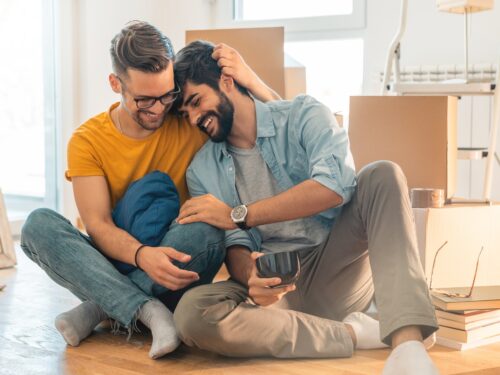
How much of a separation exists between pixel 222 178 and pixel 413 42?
238cm

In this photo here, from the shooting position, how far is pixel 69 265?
1.81 m

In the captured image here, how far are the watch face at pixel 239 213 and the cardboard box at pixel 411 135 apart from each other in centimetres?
98

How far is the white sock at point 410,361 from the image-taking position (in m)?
1.35

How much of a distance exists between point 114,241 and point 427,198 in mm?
904

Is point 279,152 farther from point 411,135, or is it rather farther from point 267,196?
point 411,135

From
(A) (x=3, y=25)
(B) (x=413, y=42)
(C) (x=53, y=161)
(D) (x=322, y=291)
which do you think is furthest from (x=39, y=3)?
(D) (x=322, y=291)

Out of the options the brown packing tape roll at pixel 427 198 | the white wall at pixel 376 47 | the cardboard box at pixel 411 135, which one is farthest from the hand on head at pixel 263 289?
the white wall at pixel 376 47

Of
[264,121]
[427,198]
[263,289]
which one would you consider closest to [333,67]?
[427,198]

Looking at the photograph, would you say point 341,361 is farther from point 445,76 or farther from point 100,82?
point 100,82

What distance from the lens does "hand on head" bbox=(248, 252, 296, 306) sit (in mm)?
1579

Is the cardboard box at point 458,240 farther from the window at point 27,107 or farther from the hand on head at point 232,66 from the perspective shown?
the window at point 27,107

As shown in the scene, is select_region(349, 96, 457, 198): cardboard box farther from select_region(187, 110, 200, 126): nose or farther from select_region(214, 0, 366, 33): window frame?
select_region(214, 0, 366, 33): window frame

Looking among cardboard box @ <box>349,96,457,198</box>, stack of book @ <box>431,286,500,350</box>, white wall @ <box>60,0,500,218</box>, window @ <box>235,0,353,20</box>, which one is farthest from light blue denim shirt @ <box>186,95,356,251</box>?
window @ <box>235,0,353,20</box>

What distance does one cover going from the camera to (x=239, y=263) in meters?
1.80
